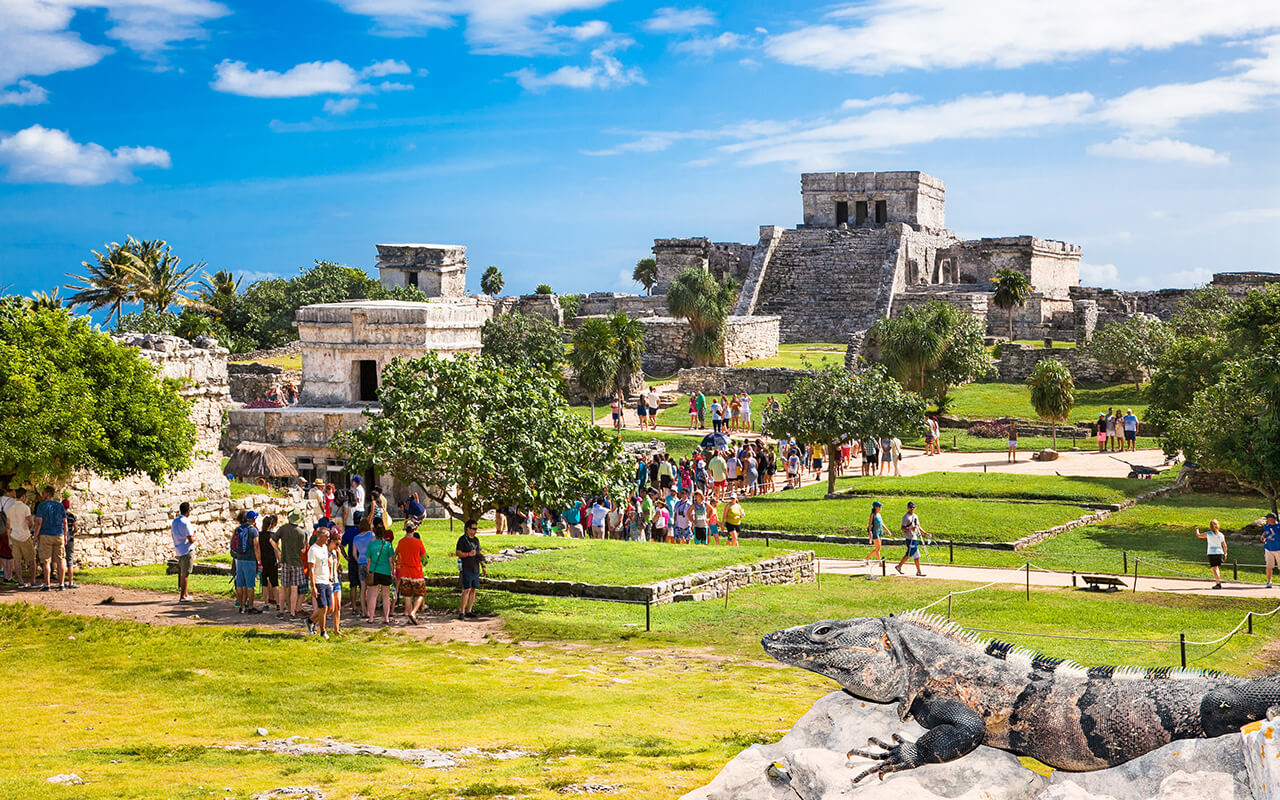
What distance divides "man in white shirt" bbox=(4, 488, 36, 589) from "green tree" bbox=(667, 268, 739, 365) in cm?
3431

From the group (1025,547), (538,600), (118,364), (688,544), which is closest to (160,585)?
(118,364)

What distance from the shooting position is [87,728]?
37.7ft

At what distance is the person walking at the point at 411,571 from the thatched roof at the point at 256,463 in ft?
40.9

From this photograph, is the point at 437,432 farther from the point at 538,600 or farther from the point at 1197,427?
the point at 1197,427

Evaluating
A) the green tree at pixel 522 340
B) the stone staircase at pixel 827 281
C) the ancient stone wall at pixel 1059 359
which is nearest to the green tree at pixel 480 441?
the green tree at pixel 522 340

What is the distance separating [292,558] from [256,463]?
1240 centimetres

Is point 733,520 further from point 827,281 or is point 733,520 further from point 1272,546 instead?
point 827,281

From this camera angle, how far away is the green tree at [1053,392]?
37688 millimetres

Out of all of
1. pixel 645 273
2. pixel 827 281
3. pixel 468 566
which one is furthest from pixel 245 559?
pixel 645 273

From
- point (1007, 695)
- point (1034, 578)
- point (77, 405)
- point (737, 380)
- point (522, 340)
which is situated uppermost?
point (522, 340)

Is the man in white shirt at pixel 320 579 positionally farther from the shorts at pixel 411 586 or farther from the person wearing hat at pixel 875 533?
the person wearing hat at pixel 875 533

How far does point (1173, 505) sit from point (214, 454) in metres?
21.1

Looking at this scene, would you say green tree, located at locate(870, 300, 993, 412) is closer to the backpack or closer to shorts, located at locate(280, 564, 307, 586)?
shorts, located at locate(280, 564, 307, 586)

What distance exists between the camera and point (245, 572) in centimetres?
1658
